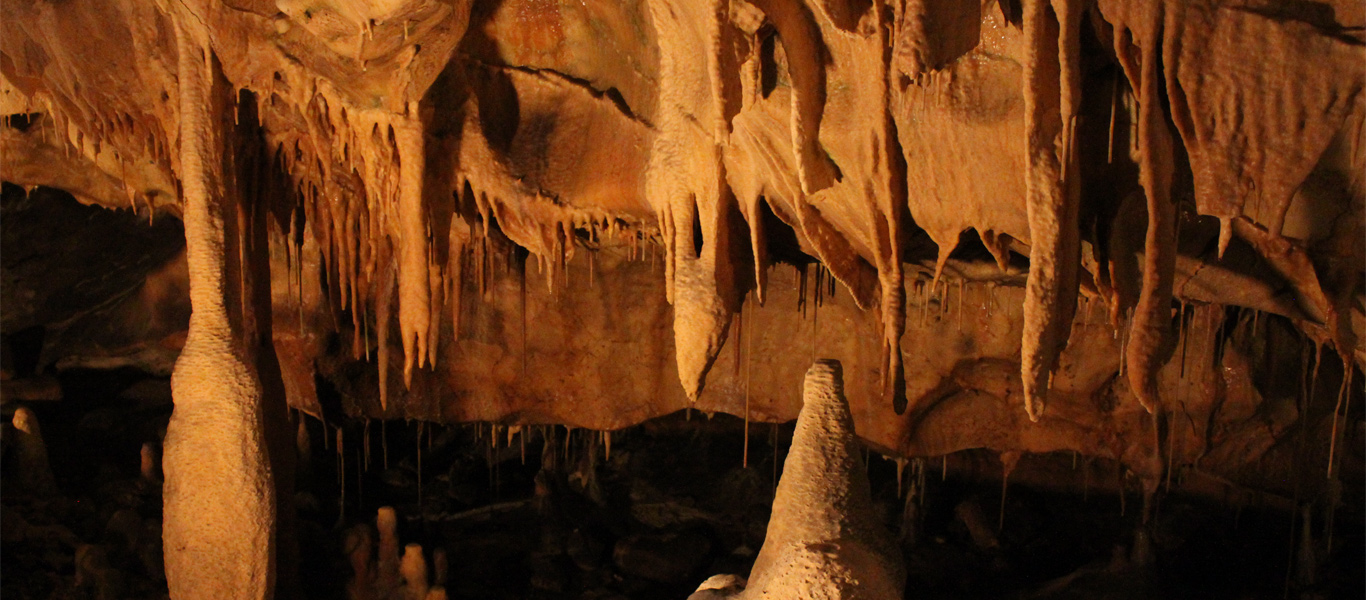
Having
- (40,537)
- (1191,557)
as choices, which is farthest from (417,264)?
(1191,557)

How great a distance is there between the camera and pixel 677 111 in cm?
447

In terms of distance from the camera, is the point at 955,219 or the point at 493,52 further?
the point at 493,52

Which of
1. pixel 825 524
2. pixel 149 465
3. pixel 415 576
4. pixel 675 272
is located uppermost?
pixel 675 272

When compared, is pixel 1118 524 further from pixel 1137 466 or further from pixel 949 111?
pixel 949 111

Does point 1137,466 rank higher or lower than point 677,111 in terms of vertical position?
lower

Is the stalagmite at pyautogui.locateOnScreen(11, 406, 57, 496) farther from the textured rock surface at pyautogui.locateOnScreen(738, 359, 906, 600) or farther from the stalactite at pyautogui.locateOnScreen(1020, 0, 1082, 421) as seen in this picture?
the stalactite at pyautogui.locateOnScreen(1020, 0, 1082, 421)

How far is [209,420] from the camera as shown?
15.9 feet

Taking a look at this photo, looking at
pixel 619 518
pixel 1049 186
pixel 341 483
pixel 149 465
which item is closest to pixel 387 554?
pixel 341 483

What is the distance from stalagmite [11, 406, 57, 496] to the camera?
747 centimetres

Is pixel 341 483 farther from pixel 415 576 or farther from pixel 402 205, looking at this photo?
pixel 402 205

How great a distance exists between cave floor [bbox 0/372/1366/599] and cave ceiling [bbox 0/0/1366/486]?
50.2 inches

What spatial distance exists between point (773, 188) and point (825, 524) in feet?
7.14

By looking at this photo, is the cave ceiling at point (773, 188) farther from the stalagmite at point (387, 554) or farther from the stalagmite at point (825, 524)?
the stalagmite at point (387, 554)

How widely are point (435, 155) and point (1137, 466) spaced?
5581 millimetres
